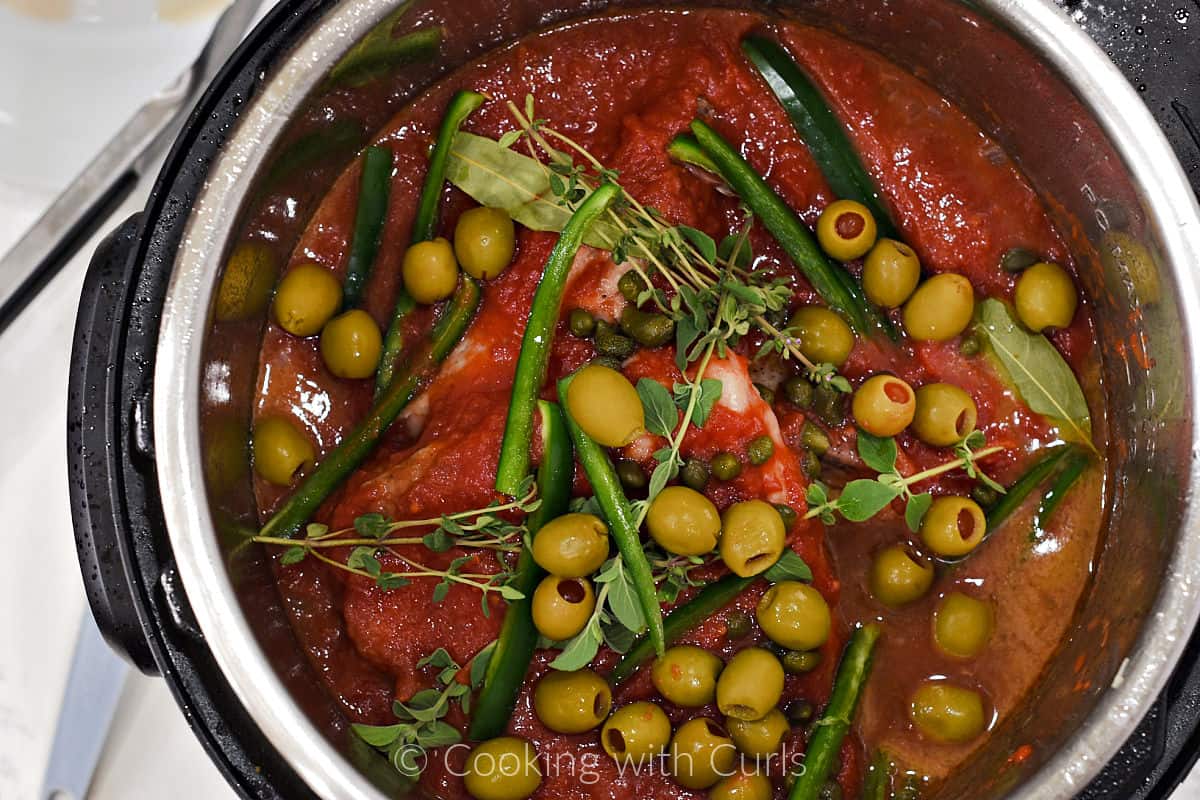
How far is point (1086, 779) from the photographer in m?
1.71

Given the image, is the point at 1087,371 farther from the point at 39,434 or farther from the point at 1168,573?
the point at 39,434

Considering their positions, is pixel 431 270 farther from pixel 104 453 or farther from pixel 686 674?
pixel 686 674

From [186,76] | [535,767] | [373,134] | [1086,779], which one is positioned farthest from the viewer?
[186,76]

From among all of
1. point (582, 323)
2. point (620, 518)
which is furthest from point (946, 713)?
point (582, 323)

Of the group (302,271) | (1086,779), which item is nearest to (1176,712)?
(1086,779)

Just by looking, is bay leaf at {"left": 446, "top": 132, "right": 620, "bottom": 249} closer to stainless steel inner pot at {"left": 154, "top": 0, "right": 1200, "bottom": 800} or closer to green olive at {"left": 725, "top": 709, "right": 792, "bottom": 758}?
stainless steel inner pot at {"left": 154, "top": 0, "right": 1200, "bottom": 800}

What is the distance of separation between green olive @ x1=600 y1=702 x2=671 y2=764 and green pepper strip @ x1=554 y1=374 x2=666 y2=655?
0.38 ft

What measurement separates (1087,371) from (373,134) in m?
1.46

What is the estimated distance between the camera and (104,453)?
1.78 meters

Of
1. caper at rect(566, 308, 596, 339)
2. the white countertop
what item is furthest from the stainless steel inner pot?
the white countertop

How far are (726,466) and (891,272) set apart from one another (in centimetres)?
48

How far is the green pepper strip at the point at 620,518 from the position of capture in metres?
1.80

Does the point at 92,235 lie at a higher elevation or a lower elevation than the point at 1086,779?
lower

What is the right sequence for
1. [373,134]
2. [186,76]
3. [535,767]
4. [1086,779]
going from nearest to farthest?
[1086,779] < [535,767] < [373,134] < [186,76]
